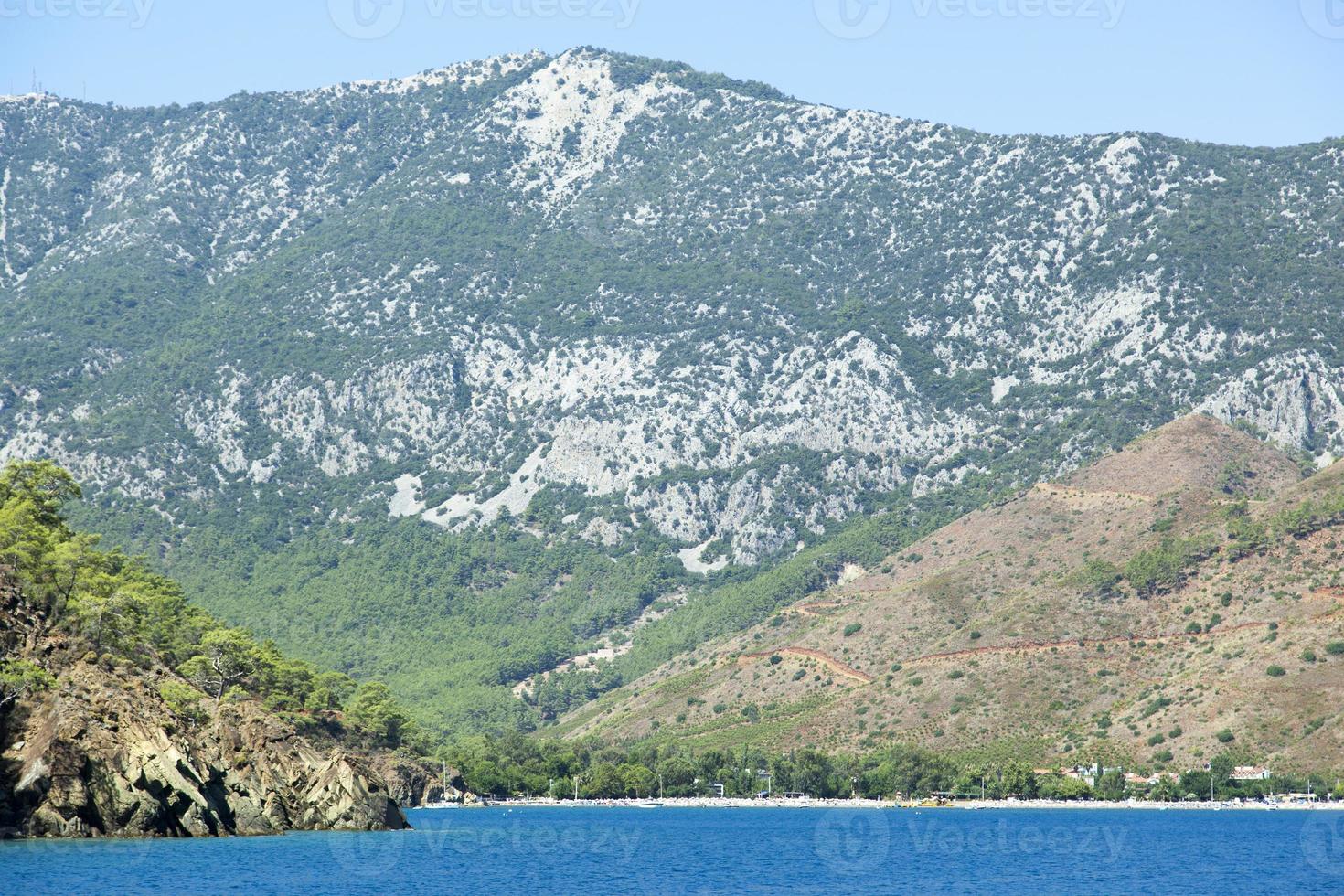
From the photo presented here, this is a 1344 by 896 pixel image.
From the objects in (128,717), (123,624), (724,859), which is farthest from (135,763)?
(724,859)

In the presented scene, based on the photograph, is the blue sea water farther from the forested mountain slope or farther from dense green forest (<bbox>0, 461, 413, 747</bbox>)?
dense green forest (<bbox>0, 461, 413, 747</bbox>)

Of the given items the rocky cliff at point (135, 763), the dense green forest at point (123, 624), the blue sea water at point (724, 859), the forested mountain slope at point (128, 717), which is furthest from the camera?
the dense green forest at point (123, 624)

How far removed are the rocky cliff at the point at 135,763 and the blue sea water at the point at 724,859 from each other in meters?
2.32

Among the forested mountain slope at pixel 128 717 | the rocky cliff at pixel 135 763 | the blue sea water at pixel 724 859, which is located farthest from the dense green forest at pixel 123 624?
the blue sea water at pixel 724 859

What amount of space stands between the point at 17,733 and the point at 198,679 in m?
44.5

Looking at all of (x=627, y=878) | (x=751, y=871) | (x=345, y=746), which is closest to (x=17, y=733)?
(x=627, y=878)

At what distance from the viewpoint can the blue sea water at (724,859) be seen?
332ft

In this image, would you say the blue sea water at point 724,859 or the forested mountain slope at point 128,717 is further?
the forested mountain slope at point 128,717

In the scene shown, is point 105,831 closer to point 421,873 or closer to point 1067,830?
point 421,873

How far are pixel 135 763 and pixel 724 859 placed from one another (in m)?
44.3

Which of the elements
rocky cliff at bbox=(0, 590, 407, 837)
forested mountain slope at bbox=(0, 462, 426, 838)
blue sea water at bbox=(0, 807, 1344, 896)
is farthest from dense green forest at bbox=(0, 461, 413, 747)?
blue sea water at bbox=(0, 807, 1344, 896)

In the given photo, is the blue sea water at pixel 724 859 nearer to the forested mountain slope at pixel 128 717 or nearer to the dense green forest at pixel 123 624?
the forested mountain slope at pixel 128 717

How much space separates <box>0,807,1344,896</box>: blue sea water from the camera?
10112 centimetres

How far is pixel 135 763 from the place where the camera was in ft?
357
